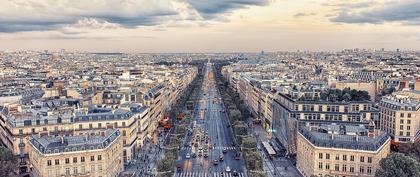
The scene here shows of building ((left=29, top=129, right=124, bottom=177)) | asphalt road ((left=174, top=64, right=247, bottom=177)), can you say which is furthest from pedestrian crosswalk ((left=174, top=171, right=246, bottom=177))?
building ((left=29, top=129, right=124, bottom=177))

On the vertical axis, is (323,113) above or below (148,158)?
above

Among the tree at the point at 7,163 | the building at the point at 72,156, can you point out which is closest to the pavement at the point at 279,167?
the building at the point at 72,156

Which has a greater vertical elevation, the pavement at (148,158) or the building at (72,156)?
the building at (72,156)

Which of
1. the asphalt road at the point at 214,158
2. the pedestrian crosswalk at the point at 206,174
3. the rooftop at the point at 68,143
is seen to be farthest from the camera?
the asphalt road at the point at 214,158

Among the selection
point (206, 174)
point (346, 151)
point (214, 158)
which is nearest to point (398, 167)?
point (346, 151)

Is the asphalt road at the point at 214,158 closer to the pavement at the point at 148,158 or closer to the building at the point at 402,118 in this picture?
the pavement at the point at 148,158

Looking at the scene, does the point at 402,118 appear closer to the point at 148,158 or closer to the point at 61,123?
the point at 148,158

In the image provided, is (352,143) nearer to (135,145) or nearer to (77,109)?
(135,145)

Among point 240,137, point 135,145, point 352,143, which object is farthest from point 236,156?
point 352,143
